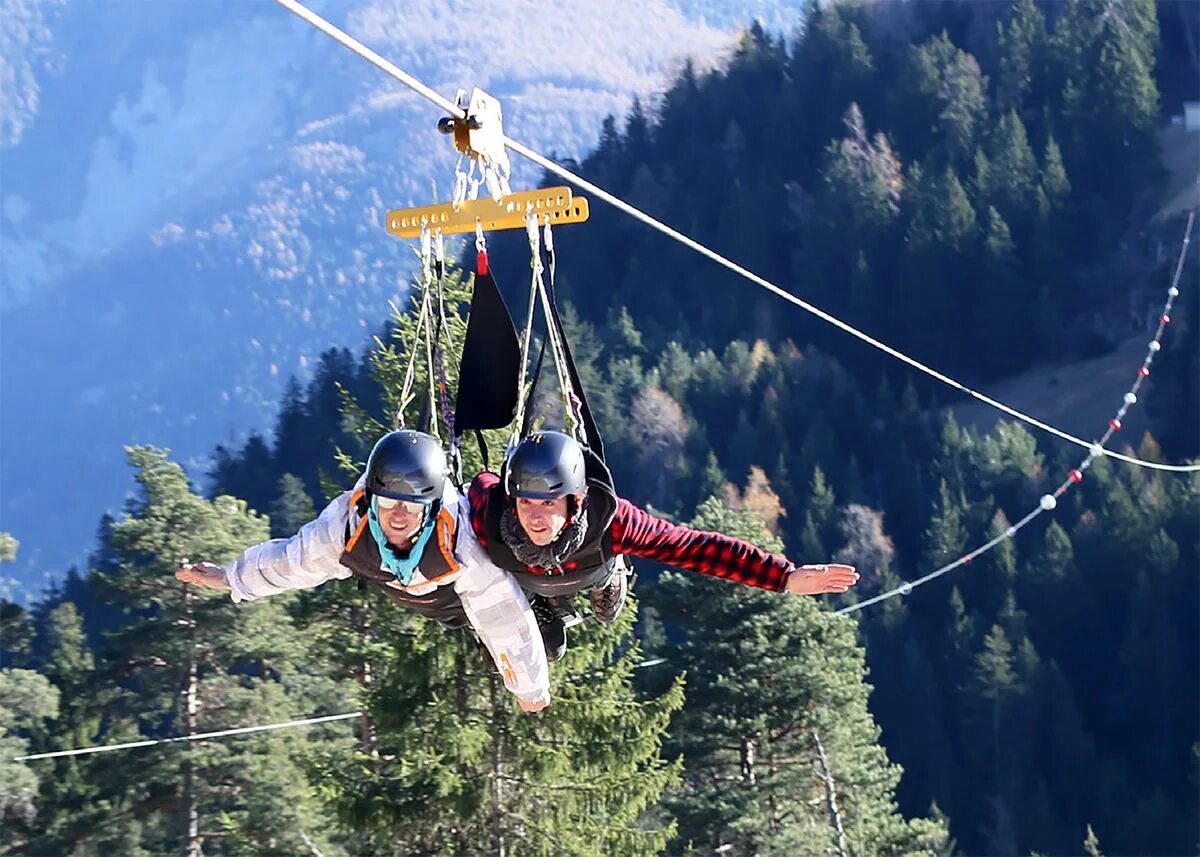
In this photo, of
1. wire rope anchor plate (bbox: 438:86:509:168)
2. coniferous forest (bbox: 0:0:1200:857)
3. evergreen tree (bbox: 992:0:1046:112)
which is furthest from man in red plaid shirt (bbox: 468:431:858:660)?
evergreen tree (bbox: 992:0:1046:112)

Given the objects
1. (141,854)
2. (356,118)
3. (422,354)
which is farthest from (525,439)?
(356,118)

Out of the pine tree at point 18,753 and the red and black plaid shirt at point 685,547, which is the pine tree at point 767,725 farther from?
the red and black plaid shirt at point 685,547

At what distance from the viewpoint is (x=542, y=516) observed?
248 inches

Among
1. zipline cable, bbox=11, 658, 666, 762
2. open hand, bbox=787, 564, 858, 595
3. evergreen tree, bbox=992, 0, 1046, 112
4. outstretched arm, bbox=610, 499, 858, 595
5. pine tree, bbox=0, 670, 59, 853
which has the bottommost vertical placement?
open hand, bbox=787, 564, 858, 595

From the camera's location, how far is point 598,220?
310ft

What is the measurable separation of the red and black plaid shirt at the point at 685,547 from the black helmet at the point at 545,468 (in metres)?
0.41

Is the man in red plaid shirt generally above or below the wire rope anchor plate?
below

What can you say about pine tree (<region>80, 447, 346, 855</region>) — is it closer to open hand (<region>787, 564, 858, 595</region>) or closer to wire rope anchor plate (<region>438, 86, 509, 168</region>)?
wire rope anchor plate (<region>438, 86, 509, 168</region>)

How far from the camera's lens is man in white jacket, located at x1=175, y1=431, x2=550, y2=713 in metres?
6.10

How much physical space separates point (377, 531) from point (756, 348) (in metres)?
77.7

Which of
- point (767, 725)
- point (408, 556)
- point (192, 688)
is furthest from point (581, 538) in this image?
Result: point (192, 688)

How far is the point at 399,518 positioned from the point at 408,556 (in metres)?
0.14

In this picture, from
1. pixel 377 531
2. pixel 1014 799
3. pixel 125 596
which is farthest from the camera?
pixel 1014 799

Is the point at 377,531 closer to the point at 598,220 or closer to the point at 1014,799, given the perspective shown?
the point at 1014,799
